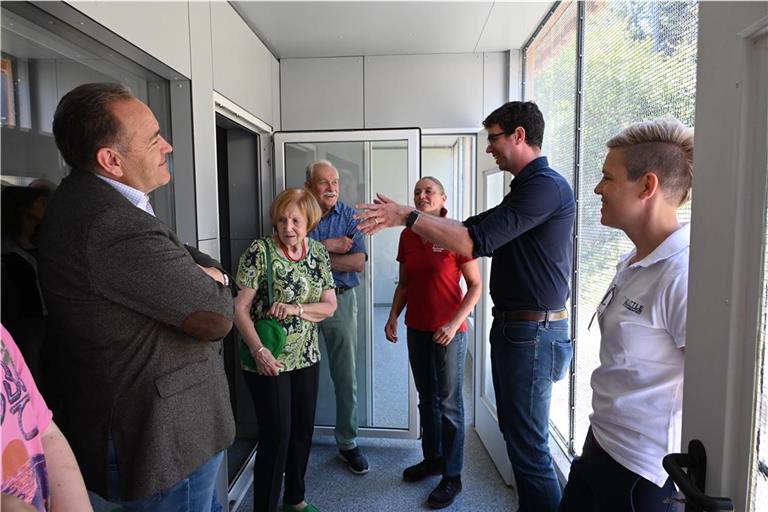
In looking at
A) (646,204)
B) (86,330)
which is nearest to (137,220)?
(86,330)

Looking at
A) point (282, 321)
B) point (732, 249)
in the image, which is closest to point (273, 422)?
point (282, 321)

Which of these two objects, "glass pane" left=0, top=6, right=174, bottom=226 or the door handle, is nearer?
the door handle

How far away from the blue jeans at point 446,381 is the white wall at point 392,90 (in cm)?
156

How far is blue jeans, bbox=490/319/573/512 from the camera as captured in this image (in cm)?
174

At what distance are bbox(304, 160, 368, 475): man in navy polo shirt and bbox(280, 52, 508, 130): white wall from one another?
0.58 meters

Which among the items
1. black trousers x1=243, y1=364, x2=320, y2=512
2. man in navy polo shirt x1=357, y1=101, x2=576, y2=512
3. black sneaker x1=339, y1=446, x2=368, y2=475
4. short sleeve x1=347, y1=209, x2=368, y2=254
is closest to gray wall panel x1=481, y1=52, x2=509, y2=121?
short sleeve x1=347, y1=209, x2=368, y2=254

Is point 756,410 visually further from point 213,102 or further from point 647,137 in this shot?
point 213,102

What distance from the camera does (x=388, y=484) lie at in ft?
8.43

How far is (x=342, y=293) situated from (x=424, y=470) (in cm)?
114

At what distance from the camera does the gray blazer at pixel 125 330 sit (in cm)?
104

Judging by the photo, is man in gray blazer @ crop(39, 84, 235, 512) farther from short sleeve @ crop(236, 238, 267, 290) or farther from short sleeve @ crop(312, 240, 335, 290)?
short sleeve @ crop(312, 240, 335, 290)

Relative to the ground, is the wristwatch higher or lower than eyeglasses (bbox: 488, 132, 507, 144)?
lower

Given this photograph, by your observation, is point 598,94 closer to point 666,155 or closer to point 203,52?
point 666,155

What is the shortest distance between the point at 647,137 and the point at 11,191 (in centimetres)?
161
